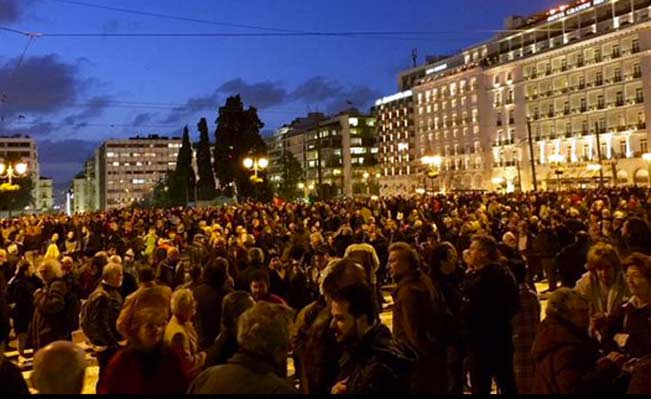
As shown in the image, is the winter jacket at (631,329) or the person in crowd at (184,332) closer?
the winter jacket at (631,329)

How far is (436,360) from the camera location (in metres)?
5.10

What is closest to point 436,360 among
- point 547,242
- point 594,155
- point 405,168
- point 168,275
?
point 168,275

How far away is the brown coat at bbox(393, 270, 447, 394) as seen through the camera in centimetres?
498

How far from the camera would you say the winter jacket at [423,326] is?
4977 millimetres

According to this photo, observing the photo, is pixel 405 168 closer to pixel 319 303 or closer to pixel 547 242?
pixel 547 242

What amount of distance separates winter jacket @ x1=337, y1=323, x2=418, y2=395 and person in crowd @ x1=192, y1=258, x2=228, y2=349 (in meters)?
3.11

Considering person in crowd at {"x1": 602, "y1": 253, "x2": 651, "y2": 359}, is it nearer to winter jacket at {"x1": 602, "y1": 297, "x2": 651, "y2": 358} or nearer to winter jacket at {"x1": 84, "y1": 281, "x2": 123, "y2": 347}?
winter jacket at {"x1": 602, "y1": 297, "x2": 651, "y2": 358}

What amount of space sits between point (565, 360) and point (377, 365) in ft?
4.12

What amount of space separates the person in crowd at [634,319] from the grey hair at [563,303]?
0.66 metres

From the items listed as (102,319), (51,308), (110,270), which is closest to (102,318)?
(102,319)

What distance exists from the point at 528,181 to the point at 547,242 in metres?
71.8

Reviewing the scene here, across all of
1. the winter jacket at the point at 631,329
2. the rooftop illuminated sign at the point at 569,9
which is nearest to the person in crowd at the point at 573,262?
the winter jacket at the point at 631,329

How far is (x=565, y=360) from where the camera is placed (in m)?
3.85

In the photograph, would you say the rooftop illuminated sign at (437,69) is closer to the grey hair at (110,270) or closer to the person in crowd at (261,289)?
the grey hair at (110,270)
